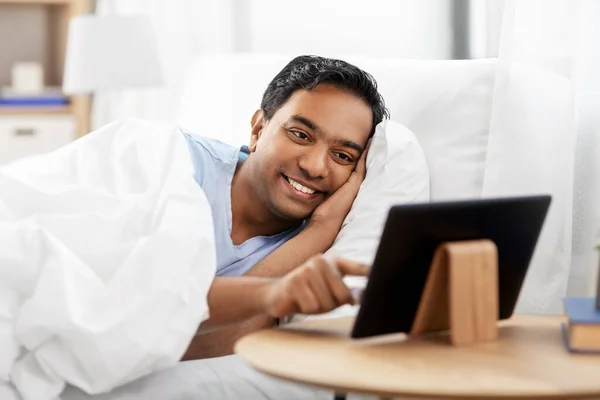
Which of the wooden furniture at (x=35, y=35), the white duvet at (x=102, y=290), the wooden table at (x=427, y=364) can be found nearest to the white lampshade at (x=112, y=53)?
the wooden furniture at (x=35, y=35)

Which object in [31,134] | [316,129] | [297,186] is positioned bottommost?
[31,134]

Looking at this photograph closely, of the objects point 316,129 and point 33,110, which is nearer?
point 316,129

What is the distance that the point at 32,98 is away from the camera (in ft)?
13.4

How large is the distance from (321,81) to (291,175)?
188mm

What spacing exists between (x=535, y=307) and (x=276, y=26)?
5.91 feet

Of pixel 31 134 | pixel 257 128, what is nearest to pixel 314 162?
pixel 257 128

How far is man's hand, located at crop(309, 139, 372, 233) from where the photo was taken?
1912mm

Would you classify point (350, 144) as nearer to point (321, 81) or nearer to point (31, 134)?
point (321, 81)

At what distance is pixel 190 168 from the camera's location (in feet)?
5.61

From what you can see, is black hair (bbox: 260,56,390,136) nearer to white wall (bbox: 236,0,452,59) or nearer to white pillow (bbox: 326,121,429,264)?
white pillow (bbox: 326,121,429,264)

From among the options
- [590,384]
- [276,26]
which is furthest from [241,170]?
[276,26]

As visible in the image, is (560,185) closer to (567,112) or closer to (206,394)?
(567,112)

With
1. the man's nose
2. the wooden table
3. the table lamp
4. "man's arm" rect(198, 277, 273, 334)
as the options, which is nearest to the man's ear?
the man's nose

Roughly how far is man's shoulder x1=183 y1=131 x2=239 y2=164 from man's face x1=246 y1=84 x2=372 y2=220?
8 centimetres
